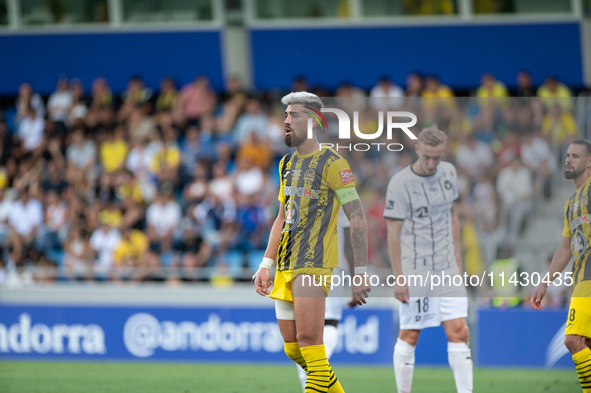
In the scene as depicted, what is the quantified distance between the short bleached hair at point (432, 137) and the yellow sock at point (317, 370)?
196 centimetres

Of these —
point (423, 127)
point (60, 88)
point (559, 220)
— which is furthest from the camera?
point (60, 88)

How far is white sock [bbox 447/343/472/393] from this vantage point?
235 inches

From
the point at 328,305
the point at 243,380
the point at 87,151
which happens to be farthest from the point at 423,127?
the point at 87,151

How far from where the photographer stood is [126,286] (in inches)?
451

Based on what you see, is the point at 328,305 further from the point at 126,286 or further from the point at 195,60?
the point at 195,60

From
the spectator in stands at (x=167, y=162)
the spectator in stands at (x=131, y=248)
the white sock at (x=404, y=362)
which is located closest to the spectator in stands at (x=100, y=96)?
the spectator in stands at (x=167, y=162)

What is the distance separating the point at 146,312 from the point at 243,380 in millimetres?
2732

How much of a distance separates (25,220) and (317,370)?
9472mm

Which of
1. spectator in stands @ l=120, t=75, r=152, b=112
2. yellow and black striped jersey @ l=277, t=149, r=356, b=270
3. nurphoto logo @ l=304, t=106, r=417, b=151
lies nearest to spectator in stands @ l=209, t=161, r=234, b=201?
spectator in stands @ l=120, t=75, r=152, b=112

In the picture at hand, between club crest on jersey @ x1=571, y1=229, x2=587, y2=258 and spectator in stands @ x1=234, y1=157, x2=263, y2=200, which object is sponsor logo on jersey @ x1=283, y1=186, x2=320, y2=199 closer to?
club crest on jersey @ x1=571, y1=229, x2=587, y2=258

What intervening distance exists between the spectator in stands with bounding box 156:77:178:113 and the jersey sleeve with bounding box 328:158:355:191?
10025mm

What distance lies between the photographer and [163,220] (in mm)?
12594

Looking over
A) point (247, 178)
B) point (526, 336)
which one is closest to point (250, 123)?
point (247, 178)

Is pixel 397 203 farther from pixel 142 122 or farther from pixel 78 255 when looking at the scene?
pixel 142 122
